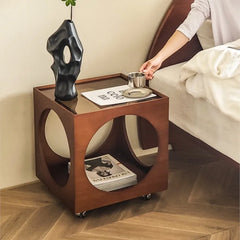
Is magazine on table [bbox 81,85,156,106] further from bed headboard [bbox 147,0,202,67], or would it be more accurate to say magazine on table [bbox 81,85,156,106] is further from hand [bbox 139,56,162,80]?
bed headboard [bbox 147,0,202,67]

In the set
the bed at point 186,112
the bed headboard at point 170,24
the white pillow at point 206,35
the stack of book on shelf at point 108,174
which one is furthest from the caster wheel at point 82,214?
the white pillow at point 206,35

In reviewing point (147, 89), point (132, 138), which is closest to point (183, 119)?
point (147, 89)

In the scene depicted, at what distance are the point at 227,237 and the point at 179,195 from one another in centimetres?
36

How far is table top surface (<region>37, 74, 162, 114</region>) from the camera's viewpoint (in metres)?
2.22

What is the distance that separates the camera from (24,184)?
260 cm

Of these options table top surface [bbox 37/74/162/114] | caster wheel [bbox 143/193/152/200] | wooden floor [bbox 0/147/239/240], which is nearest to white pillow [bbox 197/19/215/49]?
table top surface [bbox 37/74/162/114]

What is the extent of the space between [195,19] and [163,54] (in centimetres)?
20

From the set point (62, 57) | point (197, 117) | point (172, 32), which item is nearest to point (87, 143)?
point (62, 57)

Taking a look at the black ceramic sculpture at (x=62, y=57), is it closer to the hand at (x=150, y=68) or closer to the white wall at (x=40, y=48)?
the white wall at (x=40, y=48)

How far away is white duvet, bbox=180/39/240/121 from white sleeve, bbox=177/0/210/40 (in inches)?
7.3

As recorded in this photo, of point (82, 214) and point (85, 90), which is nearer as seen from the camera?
point (82, 214)

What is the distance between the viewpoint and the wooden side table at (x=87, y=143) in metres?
2.19

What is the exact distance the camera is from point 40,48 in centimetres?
244

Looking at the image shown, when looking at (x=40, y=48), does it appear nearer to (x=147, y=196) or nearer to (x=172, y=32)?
(x=172, y=32)
